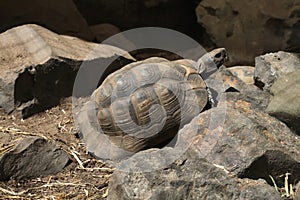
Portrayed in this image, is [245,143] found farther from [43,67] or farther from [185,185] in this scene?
[43,67]

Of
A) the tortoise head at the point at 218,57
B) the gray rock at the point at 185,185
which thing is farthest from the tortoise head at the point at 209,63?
the gray rock at the point at 185,185

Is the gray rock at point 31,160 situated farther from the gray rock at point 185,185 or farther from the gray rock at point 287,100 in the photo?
the gray rock at point 287,100

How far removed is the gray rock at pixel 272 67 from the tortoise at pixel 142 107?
0.47 m

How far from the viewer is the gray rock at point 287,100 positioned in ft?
10.5

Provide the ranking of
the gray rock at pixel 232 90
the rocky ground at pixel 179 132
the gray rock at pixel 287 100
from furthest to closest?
the gray rock at pixel 232 90 < the gray rock at pixel 287 100 < the rocky ground at pixel 179 132

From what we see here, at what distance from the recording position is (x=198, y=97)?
3.39 m

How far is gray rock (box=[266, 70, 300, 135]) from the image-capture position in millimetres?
3191

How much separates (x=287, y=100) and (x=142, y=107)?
80cm

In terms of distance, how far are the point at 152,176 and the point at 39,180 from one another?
888 millimetres

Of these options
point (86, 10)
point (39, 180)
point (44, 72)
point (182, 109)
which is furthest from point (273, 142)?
point (86, 10)

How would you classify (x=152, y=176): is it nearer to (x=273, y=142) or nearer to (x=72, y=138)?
(x=273, y=142)

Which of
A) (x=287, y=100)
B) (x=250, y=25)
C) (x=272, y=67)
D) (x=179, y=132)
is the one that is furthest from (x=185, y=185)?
(x=250, y=25)

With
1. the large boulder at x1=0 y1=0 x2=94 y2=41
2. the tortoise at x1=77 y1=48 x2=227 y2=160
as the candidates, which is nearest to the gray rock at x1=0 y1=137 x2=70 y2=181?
the tortoise at x1=77 y1=48 x2=227 y2=160

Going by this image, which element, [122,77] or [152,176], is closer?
[152,176]
